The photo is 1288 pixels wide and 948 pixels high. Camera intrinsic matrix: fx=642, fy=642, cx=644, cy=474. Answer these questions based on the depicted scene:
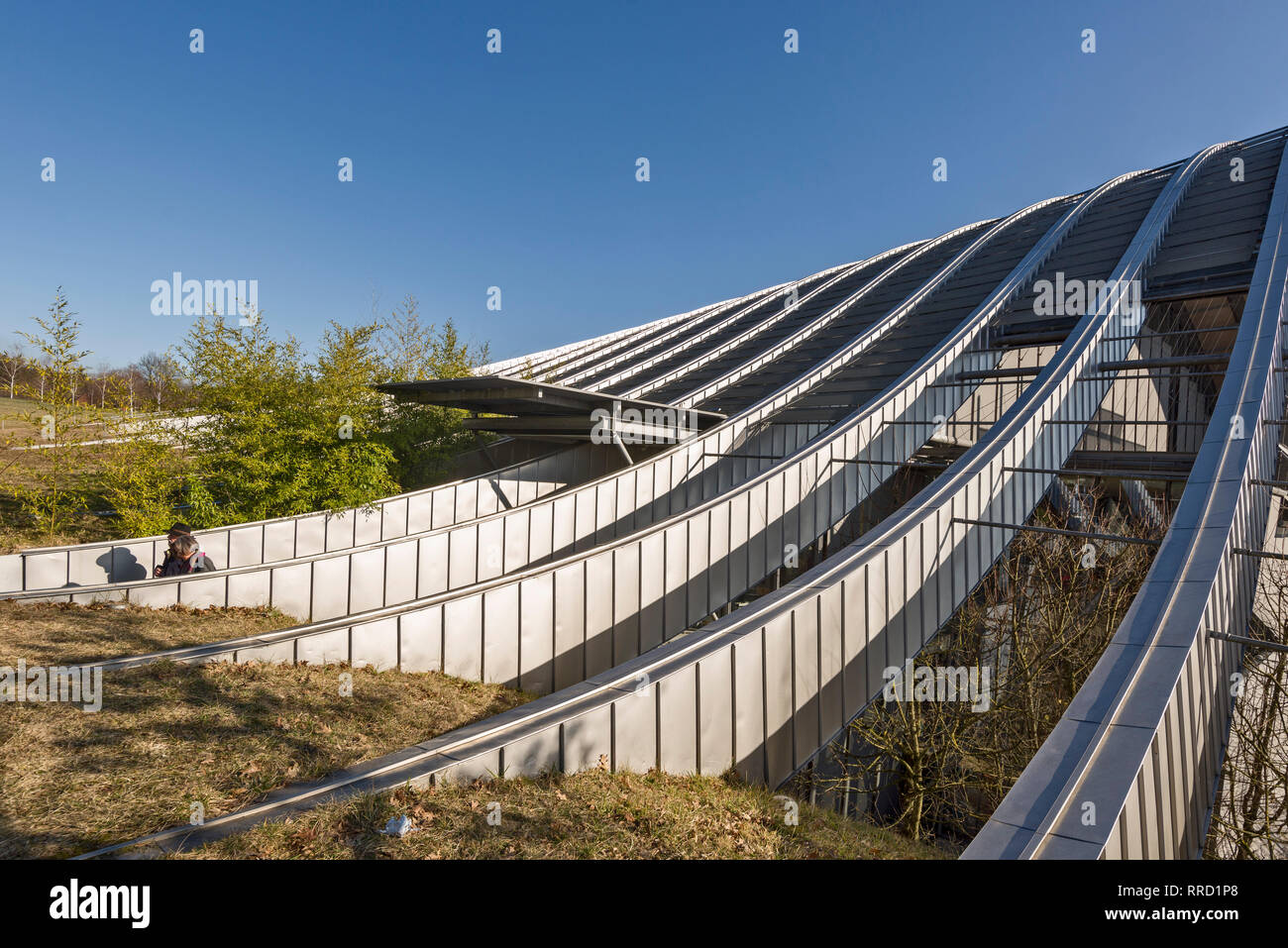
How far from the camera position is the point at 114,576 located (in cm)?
922

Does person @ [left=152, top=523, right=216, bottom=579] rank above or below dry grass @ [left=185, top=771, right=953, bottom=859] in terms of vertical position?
above

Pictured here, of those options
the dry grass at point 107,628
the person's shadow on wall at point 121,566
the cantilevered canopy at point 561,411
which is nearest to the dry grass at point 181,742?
the dry grass at point 107,628

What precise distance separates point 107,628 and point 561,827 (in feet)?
19.6

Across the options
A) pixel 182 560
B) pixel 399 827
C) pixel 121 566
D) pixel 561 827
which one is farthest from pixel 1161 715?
pixel 121 566

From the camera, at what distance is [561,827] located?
12.0ft

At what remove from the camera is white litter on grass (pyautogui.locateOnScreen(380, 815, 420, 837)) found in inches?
134

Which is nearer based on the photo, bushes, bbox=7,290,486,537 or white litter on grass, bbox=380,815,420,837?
white litter on grass, bbox=380,815,420,837

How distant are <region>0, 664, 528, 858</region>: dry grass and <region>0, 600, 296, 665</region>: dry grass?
1031 millimetres

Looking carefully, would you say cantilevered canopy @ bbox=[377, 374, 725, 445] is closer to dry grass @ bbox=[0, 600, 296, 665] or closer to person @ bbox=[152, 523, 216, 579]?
person @ bbox=[152, 523, 216, 579]

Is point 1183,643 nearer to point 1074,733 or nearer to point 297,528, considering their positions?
point 1074,733

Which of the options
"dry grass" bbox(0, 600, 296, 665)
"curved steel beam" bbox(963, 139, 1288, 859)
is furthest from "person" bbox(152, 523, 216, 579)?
"curved steel beam" bbox(963, 139, 1288, 859)

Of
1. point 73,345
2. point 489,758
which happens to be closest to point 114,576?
point 73,345

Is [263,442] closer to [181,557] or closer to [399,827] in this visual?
[181,557]
